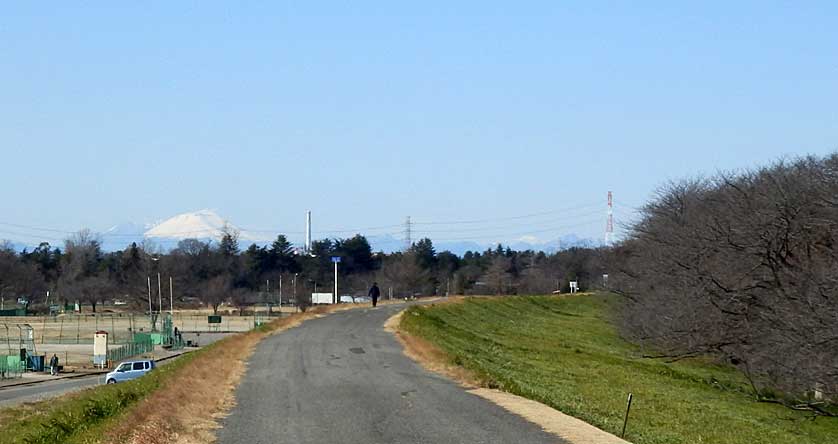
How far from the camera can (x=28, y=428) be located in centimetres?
2342

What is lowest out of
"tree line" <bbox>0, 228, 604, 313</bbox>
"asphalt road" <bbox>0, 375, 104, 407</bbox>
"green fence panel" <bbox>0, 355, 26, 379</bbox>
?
"asphalt road" <bbox>0, 375, 104, 407</bbox>

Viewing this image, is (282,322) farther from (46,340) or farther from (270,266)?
(270,266)

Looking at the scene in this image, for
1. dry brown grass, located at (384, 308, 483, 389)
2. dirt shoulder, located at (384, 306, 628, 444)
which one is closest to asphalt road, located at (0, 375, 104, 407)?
dry brown grass, located at (384, 308, 483, 389)

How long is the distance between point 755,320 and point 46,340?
60.0m

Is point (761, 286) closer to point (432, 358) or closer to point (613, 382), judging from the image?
point (613, 382)

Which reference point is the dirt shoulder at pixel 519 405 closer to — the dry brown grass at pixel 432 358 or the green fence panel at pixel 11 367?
the dry brown grass at pixel 432 358

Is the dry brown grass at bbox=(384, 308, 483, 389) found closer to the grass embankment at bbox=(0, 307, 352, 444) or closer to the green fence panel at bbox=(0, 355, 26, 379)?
the grass embankment at bbox=(0, 307, 352, 444)

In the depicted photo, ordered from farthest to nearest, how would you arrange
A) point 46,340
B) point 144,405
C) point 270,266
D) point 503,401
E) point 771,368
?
point 270,266, point 46,340, point 771,368, point 503,401, point 144,405

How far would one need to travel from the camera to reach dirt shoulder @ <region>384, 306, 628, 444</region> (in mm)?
16156

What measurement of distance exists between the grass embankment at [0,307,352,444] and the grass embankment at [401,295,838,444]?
608cm

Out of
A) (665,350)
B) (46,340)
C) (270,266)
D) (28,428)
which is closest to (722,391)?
(665,350)

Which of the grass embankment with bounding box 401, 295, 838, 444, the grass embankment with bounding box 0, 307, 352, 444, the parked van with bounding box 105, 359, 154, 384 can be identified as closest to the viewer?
the grass embankment with bounding box 0, 307, 352, 444

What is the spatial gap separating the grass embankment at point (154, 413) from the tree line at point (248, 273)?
9915 cm

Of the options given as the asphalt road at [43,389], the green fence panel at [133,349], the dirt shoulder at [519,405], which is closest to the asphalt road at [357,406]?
the dirt shoulder at [519,405]
